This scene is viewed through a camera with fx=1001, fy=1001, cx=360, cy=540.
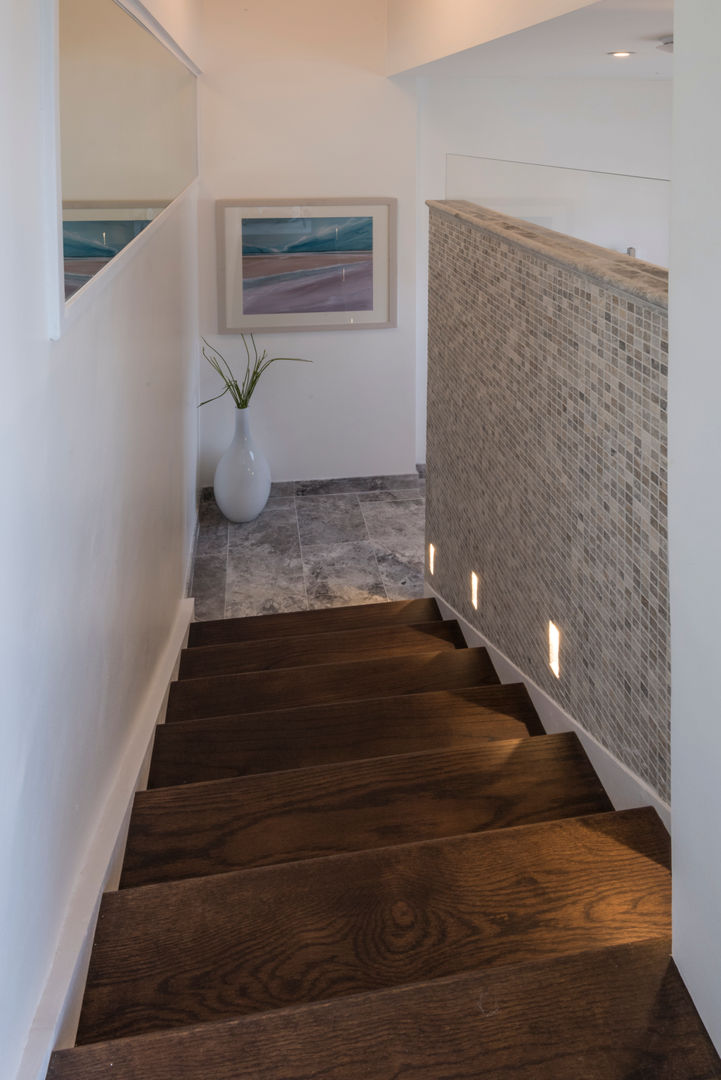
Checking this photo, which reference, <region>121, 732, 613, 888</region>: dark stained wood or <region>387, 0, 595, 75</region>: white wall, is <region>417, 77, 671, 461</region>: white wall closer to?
<region>387, 0, 595, 75</region>: white wall

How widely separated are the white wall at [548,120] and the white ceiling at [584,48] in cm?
16

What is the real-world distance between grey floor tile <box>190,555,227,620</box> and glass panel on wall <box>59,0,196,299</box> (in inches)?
82.6

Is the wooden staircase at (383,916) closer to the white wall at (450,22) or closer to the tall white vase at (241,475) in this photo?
the white wall at (450,22)

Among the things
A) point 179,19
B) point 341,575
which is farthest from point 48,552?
point 341,575

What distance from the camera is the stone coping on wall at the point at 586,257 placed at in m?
1.84

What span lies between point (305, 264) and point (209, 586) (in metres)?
2.07

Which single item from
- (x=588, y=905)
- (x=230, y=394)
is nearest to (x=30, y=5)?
(x=588, y=905)

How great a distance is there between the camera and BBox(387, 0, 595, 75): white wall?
10.3 ft

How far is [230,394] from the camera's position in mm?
6023

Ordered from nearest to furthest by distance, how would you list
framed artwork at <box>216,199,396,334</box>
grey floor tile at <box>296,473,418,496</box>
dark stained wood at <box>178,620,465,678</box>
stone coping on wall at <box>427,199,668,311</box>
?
1. stone coping on wall at <box>427,199,668,311</box>
2. dark stained wood at <box>178,620,465,678</box>
3. framed artwork at <box>216,199,396,334</box>
4. grey floor tile at <box>296,473,418,496</box>

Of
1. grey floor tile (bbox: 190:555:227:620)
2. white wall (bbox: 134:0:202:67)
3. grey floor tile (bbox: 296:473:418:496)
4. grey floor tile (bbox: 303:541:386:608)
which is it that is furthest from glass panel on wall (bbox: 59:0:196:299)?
grey floor tile (bbox: 296:473:418:496)

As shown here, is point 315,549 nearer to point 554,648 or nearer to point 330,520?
point 330,520

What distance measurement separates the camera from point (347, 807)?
2.05 metres

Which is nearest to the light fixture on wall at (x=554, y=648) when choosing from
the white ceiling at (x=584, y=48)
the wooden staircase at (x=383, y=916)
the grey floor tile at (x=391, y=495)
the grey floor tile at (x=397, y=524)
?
the wooden staircase at (x=383, y=916)
